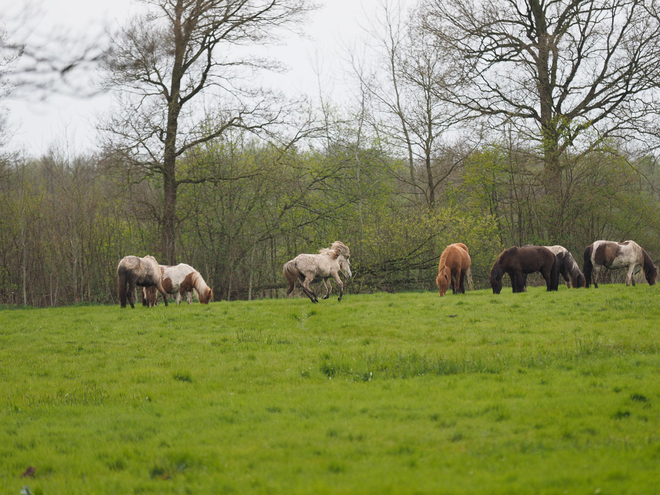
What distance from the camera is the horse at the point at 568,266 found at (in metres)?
18.2

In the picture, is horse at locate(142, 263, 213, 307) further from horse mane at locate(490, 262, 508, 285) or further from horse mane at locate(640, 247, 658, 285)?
horse mane at locate(640, 247, 658, 285)

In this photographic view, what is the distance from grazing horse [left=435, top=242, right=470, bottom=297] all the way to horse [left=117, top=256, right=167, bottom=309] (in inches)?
336

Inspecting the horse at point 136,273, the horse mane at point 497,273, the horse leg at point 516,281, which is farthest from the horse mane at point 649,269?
the horse at point 136,273

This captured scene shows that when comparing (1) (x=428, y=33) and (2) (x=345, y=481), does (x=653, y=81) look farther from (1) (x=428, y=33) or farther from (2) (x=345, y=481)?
(2) (x=345, y=481)

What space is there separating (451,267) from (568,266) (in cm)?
398

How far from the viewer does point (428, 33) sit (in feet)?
88.1

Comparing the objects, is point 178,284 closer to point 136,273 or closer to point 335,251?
point 136,273

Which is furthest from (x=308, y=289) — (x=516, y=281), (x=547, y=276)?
(x=547, y=276)

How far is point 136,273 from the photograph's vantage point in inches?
683

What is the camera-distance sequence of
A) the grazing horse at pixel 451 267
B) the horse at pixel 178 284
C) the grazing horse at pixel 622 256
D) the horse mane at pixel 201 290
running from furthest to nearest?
1. the horse mane at pixel 201 290
2. the horse at pixel 178 284
3. the grazing horse at pixel 622 256
4. the grazing horse at pixel 451 267

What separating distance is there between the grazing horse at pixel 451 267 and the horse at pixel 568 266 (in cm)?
→ 289

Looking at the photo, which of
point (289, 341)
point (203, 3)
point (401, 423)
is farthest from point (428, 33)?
point (401, 423)

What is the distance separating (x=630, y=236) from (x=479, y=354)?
20.9 meters

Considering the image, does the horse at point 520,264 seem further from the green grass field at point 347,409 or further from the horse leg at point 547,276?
the green grass field at point 347,409
